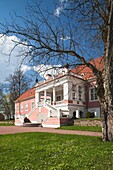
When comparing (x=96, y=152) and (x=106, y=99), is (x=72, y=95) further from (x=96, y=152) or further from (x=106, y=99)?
(x=96, y=152)

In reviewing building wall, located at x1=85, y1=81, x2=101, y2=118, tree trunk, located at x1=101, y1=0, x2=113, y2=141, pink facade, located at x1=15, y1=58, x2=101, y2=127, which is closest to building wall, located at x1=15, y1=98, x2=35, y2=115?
pink facade, located at x1=15, y1=58, x2=101, y2=127

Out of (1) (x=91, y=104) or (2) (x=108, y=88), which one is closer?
(2) (x=108, y=88)

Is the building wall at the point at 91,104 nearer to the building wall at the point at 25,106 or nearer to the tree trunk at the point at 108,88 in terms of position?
the building wall at the point at 25,106

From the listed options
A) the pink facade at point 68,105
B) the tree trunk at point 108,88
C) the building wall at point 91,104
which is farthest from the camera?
the building wall at point 91,104

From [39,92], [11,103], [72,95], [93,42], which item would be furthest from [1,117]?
[93,42]

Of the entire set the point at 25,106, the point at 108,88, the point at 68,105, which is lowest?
the point at 25,106

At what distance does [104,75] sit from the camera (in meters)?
8.94

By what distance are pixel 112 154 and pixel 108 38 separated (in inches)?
181

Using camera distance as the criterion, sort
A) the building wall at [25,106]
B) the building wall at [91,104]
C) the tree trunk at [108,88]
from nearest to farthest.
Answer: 1. the tree trunk at [108,88]
2. the building wall at [91,104]
3. the building wall at [25,106]

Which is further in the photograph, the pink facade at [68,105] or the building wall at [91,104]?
the building wall at [91,104]

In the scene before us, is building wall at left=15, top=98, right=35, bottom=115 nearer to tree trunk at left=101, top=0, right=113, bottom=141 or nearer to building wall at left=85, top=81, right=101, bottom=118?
building wall at left=85, top=81, right=101, bottom=118

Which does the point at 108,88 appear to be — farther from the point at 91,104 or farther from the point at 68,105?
the point at 91,104

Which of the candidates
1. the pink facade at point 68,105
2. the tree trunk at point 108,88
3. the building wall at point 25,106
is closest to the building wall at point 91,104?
the pink facade at point 68,105

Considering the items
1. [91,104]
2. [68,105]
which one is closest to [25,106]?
[68,105]
